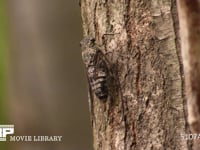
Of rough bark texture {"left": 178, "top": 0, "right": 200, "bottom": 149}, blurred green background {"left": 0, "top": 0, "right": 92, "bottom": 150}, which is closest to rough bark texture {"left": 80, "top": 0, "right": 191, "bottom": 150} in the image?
rough bark texture {"left": 178, "top": 0, "right": 200, "bottom": 149}

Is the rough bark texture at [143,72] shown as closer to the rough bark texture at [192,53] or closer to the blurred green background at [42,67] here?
the rough bark texture at [192,53]

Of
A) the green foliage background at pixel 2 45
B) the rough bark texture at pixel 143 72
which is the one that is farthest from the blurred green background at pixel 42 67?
the rough bark texture at pixel 143 72

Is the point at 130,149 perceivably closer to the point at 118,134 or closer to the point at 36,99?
the point at 118,134

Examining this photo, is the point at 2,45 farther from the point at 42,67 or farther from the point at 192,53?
the point at 192,53

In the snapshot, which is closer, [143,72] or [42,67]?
[143,72]

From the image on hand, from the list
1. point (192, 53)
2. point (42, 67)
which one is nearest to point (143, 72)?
point (192, 53)

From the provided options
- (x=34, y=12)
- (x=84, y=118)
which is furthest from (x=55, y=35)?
(x=84, y=118)
